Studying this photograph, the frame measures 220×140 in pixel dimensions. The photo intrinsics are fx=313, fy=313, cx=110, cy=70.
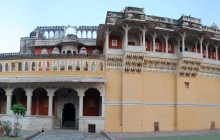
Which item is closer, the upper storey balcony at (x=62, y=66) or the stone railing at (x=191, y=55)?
the upper storey balcony at (x=62, y=66)

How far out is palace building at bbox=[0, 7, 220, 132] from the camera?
27.3 metres

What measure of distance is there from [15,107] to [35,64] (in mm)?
5878

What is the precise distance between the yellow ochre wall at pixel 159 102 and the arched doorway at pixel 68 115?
4.85 m

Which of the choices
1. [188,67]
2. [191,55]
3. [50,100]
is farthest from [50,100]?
[191,55]

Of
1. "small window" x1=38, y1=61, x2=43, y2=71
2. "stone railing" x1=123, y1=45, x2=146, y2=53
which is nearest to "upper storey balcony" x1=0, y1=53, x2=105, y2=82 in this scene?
"small window" x1=38, y1=61, x2=43, y2=71

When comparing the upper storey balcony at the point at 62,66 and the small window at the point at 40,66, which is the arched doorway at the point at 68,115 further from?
the small window at the point at 40,66

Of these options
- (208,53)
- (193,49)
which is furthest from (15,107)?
(208,53)

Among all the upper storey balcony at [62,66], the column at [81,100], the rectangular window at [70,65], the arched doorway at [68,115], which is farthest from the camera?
the arched doorway at [68,115]

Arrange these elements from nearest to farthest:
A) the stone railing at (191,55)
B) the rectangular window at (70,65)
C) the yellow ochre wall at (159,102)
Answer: the yellow ochre wall at (159,102)
the rectangular window at (70,65)
the stone railing at (191,55)

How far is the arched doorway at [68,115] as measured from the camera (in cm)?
3033

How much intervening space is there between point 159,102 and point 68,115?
8978 mm

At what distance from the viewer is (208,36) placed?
30922 mm

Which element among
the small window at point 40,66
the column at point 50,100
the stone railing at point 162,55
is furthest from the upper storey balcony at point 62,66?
the stone railing at point 162,55

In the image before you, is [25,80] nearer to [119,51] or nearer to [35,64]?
[35,64]
